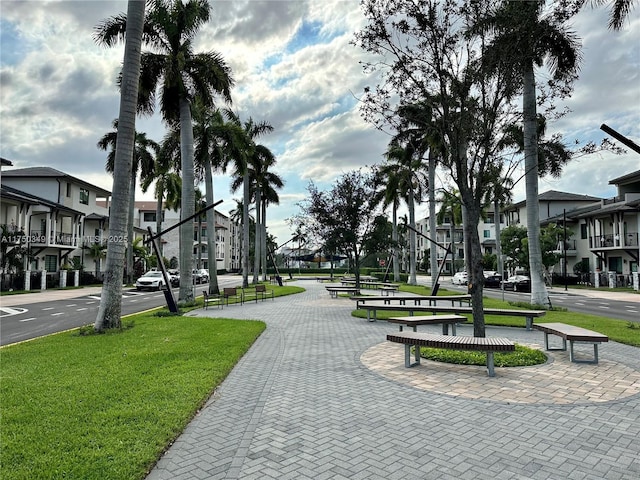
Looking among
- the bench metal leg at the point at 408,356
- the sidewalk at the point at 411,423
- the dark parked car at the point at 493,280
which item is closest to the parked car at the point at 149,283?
the sidewalk at the point at 411,423

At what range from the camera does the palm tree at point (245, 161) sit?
27827 millimetres

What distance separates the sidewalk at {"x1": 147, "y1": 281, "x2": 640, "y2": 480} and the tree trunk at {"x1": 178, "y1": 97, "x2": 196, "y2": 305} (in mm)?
12008

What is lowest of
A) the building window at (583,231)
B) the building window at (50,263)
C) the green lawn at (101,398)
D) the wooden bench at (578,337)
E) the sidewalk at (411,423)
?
the sidewalk at (411,423)

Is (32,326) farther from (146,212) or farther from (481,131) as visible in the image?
(146,212)

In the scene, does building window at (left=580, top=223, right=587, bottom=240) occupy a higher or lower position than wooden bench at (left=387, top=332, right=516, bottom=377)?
higher

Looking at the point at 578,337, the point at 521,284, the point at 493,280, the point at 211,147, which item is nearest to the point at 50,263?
the point at 211,147

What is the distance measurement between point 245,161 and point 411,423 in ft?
83.1

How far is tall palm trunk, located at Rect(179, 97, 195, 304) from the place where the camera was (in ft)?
63.4

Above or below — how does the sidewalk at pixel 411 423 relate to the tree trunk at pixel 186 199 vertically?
below

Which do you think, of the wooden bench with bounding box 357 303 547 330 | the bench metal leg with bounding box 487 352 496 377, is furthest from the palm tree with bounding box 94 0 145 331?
the bench metal leg with bounding box 487 352 496 377

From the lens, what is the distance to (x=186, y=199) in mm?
19469

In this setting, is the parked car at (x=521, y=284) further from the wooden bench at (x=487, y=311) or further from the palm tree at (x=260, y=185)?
the wooden bench at (x=487, y=311)

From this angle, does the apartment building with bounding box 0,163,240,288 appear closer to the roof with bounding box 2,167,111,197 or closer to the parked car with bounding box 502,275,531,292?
the roof with bounding box 2,167,111,197

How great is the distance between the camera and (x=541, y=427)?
479cm
